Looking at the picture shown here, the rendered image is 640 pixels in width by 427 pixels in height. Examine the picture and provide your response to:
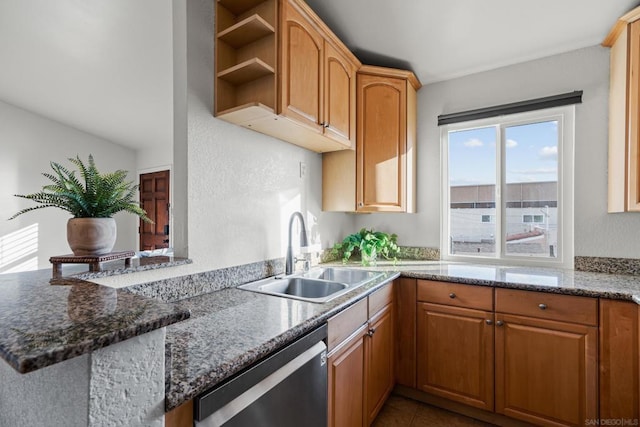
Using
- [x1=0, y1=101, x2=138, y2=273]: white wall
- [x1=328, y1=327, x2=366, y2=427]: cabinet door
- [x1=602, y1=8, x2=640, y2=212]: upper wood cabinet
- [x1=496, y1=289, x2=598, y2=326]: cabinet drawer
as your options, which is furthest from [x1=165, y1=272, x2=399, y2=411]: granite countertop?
[x1=0, y1=101, x2=138, y2=273]: white wall

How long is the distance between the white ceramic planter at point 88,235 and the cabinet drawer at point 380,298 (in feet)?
4.14

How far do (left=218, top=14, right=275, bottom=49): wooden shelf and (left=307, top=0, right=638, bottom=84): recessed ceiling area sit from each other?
2.35 feet

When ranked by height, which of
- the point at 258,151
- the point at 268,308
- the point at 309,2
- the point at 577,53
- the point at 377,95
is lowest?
the point at 268,308

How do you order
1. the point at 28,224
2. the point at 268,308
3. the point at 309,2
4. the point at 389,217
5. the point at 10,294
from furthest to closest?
the point at 28,224
the point at 389,217
the point at 309,2
the point at 268,308
the point at 10,294

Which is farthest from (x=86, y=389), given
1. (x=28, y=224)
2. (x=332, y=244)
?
(x=28, y=224)

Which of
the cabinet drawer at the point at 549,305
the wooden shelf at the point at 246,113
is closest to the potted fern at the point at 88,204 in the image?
the wooden shelf at the point at 246,113

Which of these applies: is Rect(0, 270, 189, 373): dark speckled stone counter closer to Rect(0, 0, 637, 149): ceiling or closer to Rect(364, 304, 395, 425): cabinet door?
Rect(364, 304, 395, 425): cabinet door

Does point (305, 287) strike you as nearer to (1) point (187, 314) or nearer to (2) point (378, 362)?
(2) point (378, 362)

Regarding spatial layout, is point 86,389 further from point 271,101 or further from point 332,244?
point 332,244

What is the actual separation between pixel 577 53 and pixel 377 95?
1.35m

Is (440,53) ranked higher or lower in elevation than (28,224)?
higher

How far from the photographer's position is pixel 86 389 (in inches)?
19.5

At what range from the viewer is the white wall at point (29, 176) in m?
3.78

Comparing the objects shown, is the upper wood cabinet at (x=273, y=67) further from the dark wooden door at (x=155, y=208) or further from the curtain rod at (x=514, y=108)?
the dark wooden door at (x=155, y=208)
